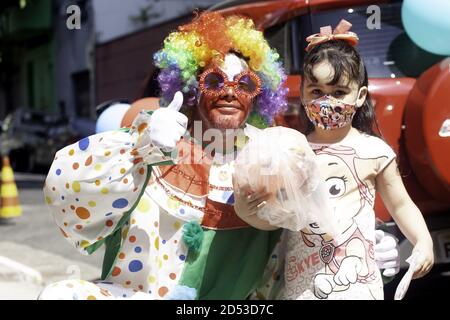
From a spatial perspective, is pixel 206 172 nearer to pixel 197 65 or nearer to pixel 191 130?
pixel 191 130

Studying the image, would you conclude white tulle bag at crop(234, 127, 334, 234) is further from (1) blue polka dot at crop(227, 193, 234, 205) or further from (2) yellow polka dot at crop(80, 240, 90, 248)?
(2) yellow polka dot at crop(80, 240, 90, 248)

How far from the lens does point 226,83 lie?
2.57m

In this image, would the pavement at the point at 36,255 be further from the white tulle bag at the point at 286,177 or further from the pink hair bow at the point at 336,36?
the pink hair bow at the point at 336,36

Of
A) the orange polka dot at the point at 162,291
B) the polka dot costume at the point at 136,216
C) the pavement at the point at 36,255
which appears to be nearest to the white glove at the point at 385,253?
the polka dot costume at the point at 136,216

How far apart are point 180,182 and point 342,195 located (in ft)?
1.94

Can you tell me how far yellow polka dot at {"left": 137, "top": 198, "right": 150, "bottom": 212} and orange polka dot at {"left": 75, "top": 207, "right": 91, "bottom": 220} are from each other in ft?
0.67

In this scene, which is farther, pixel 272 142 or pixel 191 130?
pixel 191 130

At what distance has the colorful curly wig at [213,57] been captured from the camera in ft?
Answer: 8.73

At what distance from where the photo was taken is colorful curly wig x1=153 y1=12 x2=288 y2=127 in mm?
2662

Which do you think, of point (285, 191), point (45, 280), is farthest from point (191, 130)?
point (45, 280)

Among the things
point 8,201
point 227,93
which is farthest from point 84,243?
point 8,201

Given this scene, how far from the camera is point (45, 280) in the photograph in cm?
514

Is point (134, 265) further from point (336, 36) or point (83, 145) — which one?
point (336, 36)
